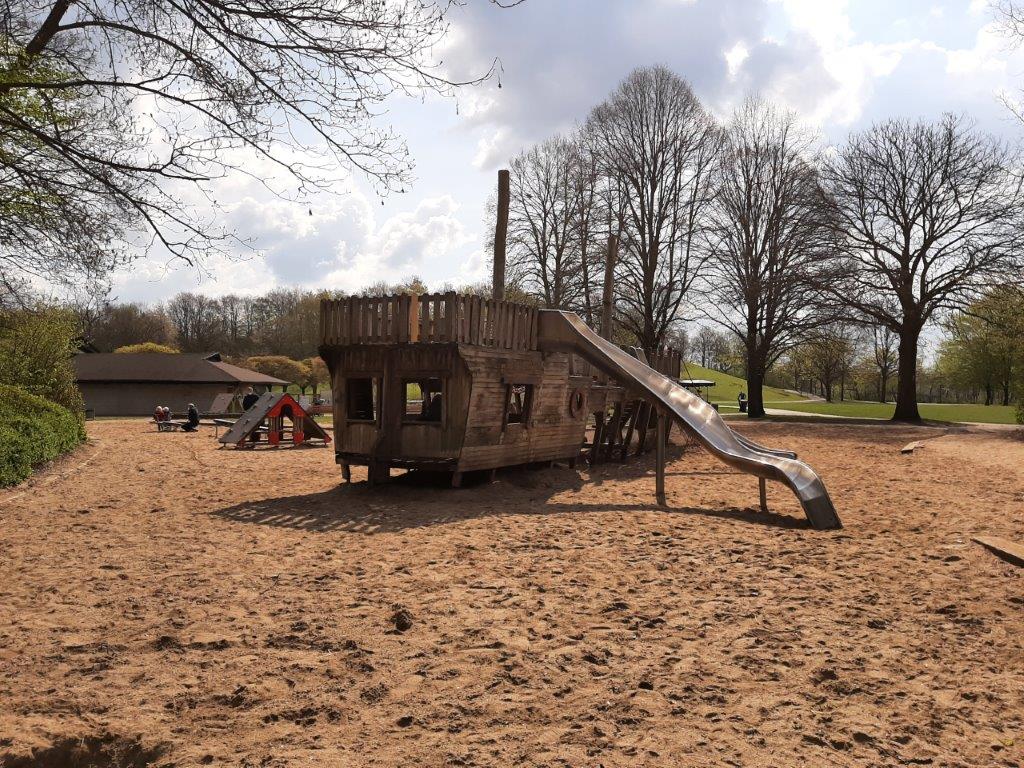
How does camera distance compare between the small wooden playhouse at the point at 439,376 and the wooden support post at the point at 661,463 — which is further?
the small wooden playhouse at the point at 439,376

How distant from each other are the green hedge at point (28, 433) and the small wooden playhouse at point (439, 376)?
5437mm

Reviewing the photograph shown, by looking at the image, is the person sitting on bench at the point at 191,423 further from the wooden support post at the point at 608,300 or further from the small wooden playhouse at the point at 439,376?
the small wooden playhouse at the point at 439,376

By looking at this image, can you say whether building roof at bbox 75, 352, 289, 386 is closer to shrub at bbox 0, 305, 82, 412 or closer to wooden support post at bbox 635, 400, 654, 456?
shrub at bbox 0, 305, 82, 412

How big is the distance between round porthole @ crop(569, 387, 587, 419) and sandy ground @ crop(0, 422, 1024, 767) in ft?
14.1

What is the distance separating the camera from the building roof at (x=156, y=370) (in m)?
45.0

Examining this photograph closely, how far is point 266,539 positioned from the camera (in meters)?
8.29

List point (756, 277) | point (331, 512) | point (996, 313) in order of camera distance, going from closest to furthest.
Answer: point (331, 512), point (996, 313), point (756, 277)

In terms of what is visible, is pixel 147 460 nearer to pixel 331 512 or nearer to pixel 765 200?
pixel 331 512

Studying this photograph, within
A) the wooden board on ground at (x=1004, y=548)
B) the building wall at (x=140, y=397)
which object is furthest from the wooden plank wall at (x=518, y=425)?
the building wall at (x=140, y=397)

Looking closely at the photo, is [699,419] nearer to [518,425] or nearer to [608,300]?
[518,425]

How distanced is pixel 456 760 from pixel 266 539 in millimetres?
5522

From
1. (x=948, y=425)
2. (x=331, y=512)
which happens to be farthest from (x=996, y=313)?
(x=331, y=512)

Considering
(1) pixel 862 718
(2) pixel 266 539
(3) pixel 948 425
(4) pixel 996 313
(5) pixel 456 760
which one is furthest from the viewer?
(3) pixel 948 425

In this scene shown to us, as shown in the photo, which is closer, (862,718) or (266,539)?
(862,718)
